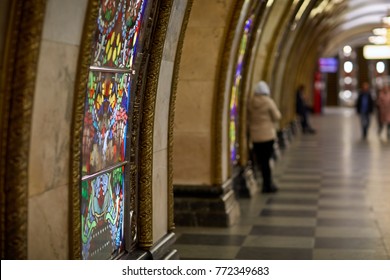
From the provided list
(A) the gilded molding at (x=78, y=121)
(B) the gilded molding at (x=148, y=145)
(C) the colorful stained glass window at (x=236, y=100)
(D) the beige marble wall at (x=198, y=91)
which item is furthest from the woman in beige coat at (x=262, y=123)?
(A) the gilded molding at (x=78, y=121)

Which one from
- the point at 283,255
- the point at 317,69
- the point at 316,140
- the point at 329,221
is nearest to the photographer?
the point at 283,255

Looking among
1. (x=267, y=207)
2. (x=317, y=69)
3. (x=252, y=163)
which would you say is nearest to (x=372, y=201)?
(x=267, y=207)

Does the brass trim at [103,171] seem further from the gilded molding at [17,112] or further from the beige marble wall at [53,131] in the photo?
the gilded molding at [17,112]

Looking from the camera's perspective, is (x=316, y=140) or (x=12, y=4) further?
(x=316, y=140)

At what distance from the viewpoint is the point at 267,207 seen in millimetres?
9805

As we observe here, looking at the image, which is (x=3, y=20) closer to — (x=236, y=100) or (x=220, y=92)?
(x=220, y=92)

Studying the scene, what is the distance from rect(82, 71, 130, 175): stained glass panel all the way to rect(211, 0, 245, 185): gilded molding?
291cm

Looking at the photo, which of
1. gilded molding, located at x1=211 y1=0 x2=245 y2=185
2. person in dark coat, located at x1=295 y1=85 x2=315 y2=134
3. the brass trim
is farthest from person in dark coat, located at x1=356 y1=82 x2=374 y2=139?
the brass trim

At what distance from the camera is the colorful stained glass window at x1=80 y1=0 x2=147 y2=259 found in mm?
4605

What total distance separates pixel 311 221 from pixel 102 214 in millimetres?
4223
